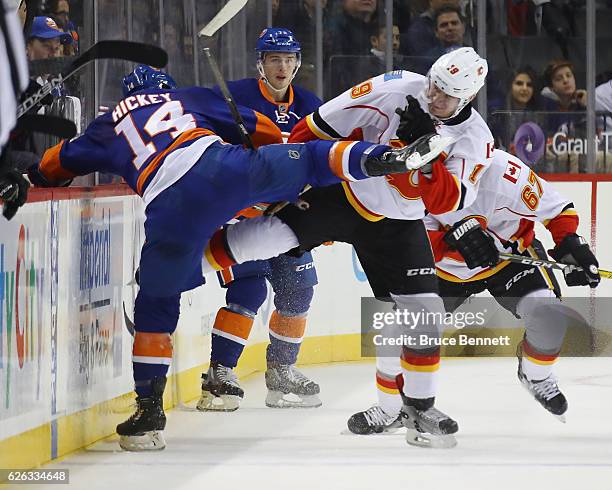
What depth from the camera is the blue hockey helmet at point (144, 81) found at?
3619 millimetres

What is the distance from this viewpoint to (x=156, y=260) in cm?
314

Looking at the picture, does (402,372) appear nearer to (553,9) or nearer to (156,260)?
(156,260)

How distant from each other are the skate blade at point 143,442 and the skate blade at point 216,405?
726 mm

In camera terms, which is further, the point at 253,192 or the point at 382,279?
the point at 382,279

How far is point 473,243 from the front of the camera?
3.79m

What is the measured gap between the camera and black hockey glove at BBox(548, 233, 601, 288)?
3850mm

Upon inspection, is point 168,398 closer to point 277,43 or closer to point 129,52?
point 277,43

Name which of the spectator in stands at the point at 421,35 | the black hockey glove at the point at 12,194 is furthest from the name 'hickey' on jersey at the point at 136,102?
the spectator in stands at the point at 421,35

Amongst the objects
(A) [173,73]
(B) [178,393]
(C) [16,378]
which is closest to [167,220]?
(C) [16,378]

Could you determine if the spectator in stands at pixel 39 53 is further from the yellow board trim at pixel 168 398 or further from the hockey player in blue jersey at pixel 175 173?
the yellow board trim at pixel 168 398

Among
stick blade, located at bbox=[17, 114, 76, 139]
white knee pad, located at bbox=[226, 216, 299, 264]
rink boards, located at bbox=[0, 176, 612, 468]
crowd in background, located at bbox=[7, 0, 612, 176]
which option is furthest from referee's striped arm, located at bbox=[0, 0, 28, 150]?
crowd in background, located at bbox=[7, 0, 612, 176]

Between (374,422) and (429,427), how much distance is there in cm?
26

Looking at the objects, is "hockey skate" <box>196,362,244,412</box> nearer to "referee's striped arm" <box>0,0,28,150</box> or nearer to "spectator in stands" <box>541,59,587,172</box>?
"spectator in stands" <box>541,59,587,172</box>

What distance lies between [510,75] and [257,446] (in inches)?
137
